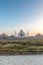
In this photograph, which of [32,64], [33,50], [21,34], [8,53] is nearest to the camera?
[32,64]

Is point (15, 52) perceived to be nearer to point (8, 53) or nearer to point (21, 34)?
point (8, 53)

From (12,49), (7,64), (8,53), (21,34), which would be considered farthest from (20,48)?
(21,34)

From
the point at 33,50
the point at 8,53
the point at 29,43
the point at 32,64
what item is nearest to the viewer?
the point at 32,64

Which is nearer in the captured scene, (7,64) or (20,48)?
(7,64)

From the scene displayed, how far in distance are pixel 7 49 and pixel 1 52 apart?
179 cm

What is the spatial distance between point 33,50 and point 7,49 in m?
3.25

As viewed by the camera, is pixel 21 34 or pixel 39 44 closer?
pixel 39 44

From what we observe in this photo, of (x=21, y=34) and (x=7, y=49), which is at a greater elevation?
(x=21, y=34)

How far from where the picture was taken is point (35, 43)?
27859mm

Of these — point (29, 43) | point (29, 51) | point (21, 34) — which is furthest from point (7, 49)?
point (21, 34)

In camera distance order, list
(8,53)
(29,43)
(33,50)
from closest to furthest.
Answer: (8,53) → (33,50) → (29,43)

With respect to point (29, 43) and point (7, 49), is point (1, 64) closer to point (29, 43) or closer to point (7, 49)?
point (7, 49)

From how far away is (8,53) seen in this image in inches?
840

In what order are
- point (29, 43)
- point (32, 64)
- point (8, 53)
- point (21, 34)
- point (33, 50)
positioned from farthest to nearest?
point (21, 34) < point (29, 43) < point (33, 50) < point (8, 53) < point (32, 64)
